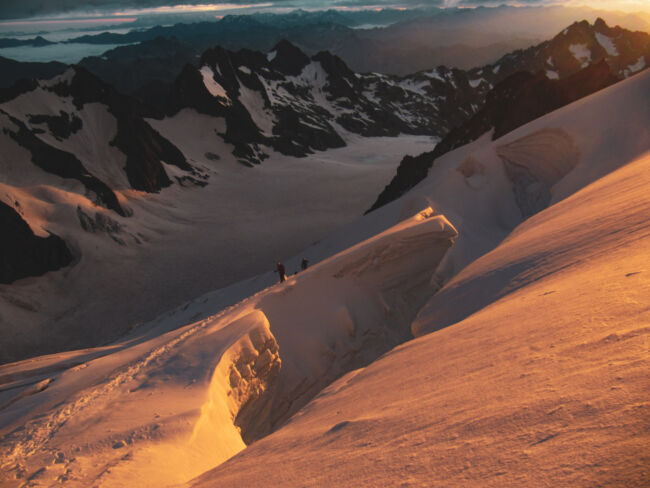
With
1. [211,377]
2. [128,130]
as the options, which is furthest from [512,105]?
[128,130]

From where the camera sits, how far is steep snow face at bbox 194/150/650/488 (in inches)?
97.4

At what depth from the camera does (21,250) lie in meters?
28.1

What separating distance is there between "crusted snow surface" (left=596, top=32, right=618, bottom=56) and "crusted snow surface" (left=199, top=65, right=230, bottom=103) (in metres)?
90.5

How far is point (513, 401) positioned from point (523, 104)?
33.0 metres

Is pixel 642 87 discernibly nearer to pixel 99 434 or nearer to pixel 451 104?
pixel 99 434

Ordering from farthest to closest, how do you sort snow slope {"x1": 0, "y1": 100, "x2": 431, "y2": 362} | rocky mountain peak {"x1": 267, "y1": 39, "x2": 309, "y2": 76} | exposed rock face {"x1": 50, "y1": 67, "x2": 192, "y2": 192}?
rocky mountain peak {"x1": 267, "y1": 39, "x2": 309, "y2": 76}, exposed rock face {"x1": 50, "y1": 67, "x2": 192, "y2": 192}, snow slope {"x1": 0, "y1": 100, "x2": 431, "y2": 362}

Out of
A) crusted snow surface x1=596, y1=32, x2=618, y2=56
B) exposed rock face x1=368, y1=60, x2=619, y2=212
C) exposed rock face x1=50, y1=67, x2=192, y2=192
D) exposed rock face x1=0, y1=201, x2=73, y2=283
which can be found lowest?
exposed rock face x1=368, y1=60, x2=619, y2=212

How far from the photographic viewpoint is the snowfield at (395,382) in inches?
109

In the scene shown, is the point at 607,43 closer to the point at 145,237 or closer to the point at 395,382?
the point at 145,237

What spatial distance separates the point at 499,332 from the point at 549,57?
118222 mm

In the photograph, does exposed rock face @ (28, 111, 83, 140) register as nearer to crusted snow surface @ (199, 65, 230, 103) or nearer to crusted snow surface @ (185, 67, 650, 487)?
crusted snow surface @ (199, 65, 230, 103)

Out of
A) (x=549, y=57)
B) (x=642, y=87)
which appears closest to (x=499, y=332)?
(x=642, y=87)

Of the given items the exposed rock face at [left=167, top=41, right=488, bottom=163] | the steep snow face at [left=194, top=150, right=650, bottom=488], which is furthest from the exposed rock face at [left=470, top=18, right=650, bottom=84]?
the steep snow face at [left=194, top=150, right=650, bottom=488]

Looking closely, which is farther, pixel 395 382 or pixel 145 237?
pixel 145 237
